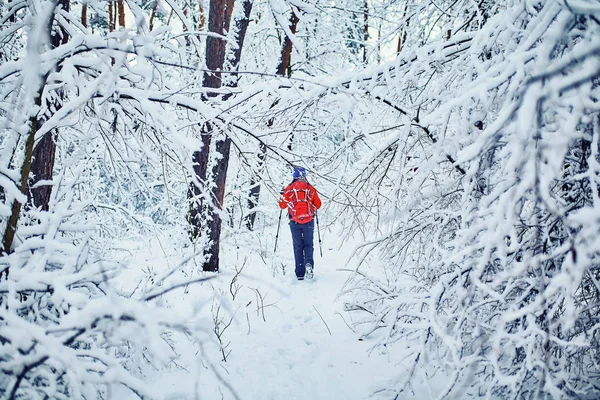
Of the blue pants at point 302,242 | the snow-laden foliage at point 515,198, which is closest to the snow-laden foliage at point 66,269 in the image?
the snow-laden foliage at point 515,198

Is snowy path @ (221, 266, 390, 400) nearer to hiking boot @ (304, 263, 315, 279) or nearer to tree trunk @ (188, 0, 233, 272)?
hiking boot @ (304, 263, 315, 279)

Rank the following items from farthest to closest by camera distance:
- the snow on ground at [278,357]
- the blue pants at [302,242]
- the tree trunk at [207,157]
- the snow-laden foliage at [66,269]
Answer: the blue pants at [302,242] < the tree trunk at [207,157] < the snow on ground at [278,357] < the snow-laden foliage at [66,269]

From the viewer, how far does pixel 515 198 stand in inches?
50.3

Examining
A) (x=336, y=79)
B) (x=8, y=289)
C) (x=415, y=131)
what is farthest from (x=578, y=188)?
(x=8, y=289)

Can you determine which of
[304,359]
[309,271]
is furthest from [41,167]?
[309,271]

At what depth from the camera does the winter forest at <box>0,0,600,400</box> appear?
129 cm

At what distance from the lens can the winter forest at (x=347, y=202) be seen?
50.8 inches

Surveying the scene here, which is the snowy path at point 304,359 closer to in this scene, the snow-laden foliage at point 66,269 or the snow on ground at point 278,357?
the snow on ground at point 278,357

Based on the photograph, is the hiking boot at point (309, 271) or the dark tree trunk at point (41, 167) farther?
the hiking boot at point (309, 271)

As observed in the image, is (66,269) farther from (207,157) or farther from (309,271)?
(309,271)

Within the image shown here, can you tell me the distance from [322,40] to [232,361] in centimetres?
956

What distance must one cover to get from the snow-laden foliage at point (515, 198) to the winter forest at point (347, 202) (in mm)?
15

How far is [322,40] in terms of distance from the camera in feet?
34.9

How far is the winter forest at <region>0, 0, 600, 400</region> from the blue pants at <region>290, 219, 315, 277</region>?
1.15 metres
